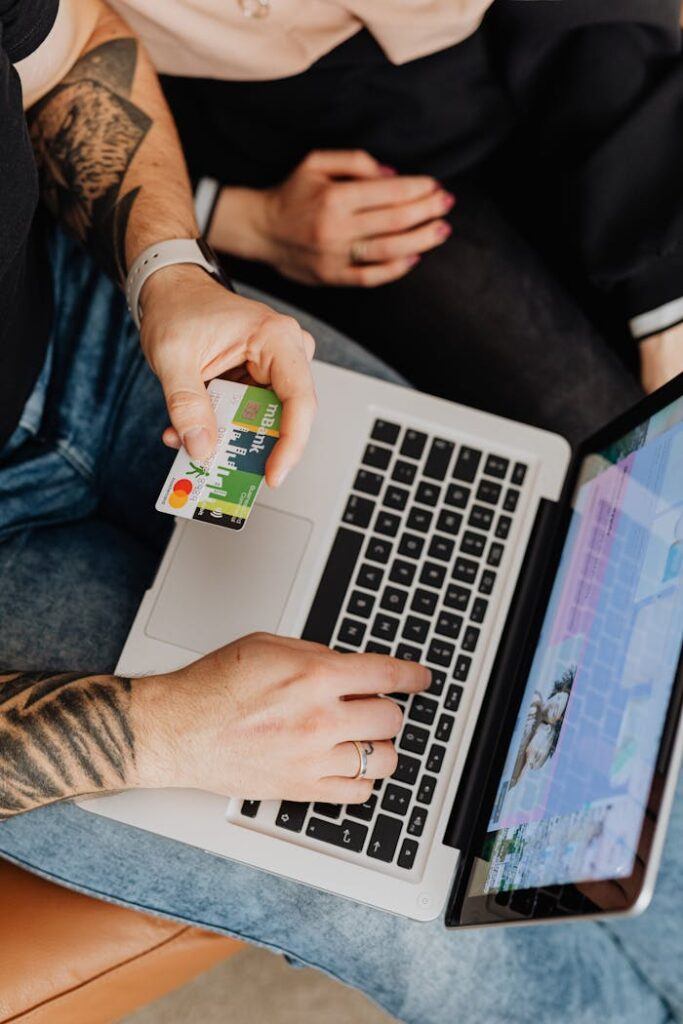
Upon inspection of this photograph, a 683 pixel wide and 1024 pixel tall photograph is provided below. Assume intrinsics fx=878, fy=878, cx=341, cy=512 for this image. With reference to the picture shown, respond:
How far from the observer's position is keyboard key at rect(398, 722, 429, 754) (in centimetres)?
93

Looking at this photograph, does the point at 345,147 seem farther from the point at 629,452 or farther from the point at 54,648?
the point at 54,648

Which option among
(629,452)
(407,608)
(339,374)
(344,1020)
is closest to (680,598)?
(629,452)

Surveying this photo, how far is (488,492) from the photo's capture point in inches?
40.7

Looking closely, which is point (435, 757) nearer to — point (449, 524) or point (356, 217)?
point (449, 524)

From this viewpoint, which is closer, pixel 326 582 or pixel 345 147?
pixel 326 582

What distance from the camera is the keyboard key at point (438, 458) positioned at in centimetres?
104

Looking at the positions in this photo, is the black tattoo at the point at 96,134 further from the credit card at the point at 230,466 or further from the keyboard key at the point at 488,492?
the keyboard key at the point at 488,492

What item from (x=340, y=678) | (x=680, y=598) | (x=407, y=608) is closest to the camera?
(x=680, y=598)

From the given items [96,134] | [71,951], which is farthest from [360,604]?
[96,134]

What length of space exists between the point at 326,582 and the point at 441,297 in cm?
49

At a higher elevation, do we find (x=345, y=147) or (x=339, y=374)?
(x=345, y=147)

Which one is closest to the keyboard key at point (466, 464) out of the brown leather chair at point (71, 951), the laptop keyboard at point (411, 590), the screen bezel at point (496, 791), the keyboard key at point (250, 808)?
the laptop keyboard at point (411, 590)

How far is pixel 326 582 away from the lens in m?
0.99

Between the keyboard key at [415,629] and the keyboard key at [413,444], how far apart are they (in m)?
0.19
